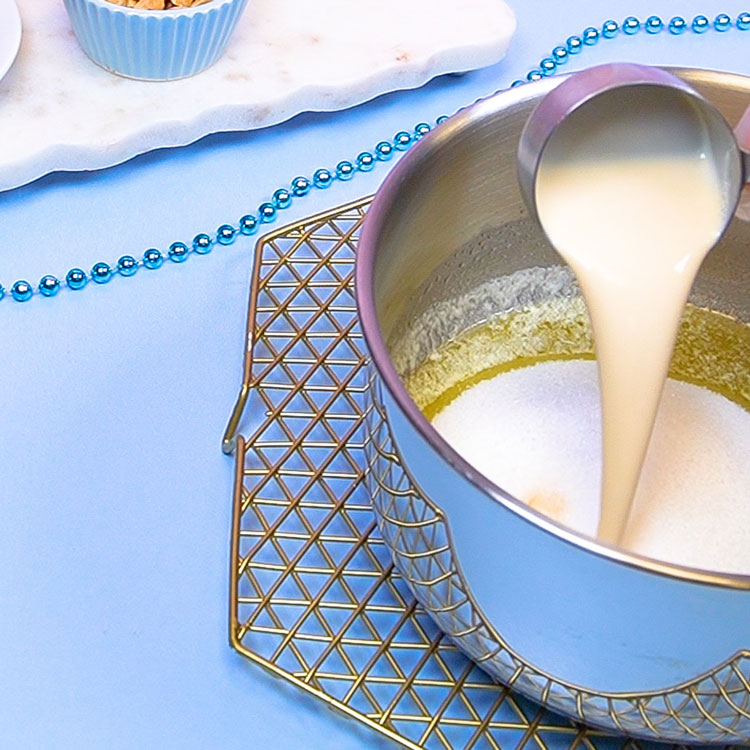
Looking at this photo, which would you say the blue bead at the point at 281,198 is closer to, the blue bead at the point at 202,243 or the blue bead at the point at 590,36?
the blue bead at the point at 202,243

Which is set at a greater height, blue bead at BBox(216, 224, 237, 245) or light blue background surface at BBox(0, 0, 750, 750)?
blue bead at BBox(216, 224, 237, 245)

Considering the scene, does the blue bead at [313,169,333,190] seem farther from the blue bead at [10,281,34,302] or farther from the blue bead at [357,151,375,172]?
the blue bead at [10,281,34,302]

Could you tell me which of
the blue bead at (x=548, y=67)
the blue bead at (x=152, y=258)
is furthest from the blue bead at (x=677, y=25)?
the blue bead at (x=152, y=258)

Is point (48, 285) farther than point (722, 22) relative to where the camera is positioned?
No

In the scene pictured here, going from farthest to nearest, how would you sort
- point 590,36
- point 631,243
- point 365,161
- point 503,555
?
point 590,36 < point 365,161 < point 631,243 < point 503,555

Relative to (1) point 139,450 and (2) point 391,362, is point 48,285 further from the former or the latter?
(2) point 391,362

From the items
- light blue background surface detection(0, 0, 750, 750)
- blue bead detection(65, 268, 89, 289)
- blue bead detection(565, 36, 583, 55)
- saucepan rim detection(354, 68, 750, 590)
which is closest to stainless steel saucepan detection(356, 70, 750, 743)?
saucepan rim detection(354, 68, 750, 590)

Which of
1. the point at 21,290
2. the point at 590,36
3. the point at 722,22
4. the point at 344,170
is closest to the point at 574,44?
the point at 590,36

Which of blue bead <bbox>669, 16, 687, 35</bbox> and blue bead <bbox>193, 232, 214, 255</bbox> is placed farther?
blue bead <bbox>669, 16, 687, 35</bbox>
